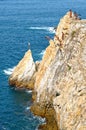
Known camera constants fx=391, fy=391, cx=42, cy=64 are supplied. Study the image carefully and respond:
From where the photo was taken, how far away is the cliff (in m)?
72.9

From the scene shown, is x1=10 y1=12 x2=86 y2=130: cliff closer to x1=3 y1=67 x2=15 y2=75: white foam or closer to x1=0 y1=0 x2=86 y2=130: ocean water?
x1=0 y1=0 x2=86 y2=130: ocean water

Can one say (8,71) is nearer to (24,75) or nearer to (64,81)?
(24,75)

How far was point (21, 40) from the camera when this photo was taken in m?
165

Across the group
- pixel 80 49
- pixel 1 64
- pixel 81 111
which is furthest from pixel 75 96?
pixel 1 64

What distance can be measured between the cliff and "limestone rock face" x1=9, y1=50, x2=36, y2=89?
12.7 ft

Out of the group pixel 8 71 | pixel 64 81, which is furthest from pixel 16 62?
pixel 64 81

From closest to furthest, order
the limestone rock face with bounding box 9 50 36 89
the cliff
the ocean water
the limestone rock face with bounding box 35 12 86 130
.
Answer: the limestone rock face with bounding box 35 12 86 130 → the cliff → the ocean water → the limestone rock face with bounding box 9 50 36 89

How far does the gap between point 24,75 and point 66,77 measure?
27.3 metres

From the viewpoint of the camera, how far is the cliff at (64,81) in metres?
72.9

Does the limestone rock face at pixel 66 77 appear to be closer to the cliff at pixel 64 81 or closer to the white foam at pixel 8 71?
the cliff at pixel 64 81

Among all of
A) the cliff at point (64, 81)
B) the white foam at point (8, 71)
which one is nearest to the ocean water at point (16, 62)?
the white foam at point (8, 71)

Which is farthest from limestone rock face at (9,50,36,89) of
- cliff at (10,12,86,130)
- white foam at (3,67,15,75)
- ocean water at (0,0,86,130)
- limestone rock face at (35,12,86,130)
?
white foam at (3,67,15,75)

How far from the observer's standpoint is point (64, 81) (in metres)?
83.6

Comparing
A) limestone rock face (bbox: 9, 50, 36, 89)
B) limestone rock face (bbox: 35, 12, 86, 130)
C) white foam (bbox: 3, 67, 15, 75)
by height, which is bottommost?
white foam (bbox: 3, 67, 15, 75)
